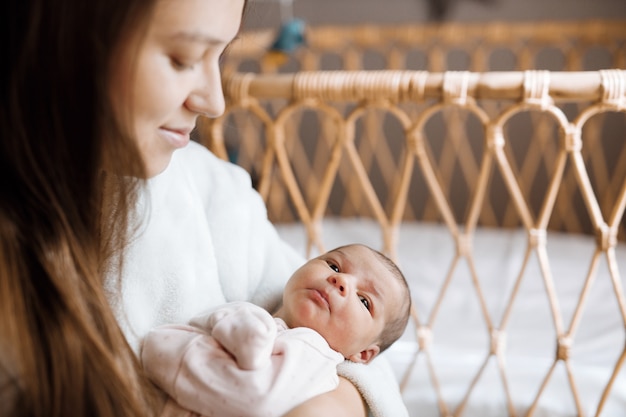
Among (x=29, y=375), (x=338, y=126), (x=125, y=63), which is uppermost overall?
(x=125, y=63)

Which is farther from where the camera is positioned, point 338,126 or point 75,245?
point 338,126

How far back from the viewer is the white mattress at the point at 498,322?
96cm

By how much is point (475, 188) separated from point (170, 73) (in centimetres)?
59

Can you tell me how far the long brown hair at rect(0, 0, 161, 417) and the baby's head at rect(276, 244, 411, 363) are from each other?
21cm

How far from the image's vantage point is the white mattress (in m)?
0.96

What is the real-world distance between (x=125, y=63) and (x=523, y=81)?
49 centimetres

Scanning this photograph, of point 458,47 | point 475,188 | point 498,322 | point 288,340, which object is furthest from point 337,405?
point 458,47

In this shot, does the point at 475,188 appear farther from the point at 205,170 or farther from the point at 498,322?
the point at 205,170

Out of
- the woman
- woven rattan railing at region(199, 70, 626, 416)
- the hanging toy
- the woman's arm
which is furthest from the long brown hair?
the hanging toy

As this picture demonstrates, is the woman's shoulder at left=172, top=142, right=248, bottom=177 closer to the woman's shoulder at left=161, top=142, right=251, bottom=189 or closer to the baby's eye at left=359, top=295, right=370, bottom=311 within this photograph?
the woman's shoulder at left=161, top=142, right=251, bottom=189

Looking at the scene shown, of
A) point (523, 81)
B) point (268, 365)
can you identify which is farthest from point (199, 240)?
point (523, 81)

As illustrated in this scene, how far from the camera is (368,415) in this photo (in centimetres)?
73

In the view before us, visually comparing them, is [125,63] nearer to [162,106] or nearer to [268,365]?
[162,106]

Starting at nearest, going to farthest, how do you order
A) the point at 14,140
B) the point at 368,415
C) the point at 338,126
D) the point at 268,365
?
1. the point at 14,140
2. the point at 268,365
3. the point at 368,415
4. the point at 338,126
